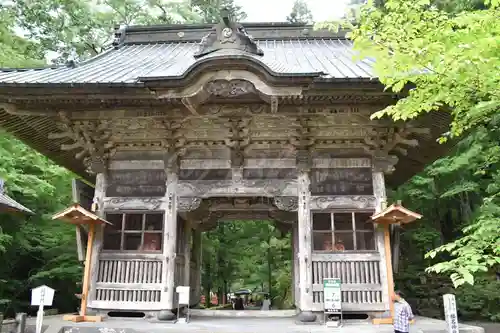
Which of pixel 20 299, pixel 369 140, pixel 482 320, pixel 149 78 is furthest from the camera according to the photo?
pixel 20 299

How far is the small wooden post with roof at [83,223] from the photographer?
7441mm

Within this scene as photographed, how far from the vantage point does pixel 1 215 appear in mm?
12398

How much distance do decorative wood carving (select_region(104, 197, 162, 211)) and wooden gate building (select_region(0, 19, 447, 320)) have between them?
2cm

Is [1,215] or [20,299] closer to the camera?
[1,215]

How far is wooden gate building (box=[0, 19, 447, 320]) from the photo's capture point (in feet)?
23.7

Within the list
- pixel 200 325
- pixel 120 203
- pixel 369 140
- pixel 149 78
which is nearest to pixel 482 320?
pixel 369 140

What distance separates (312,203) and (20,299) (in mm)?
10632

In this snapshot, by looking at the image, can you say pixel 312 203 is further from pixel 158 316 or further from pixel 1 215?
pixel 1 215

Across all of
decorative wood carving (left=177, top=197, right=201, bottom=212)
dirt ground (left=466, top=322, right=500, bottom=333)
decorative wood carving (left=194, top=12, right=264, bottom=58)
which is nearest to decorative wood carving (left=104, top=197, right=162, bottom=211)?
decorative wood carving (left=177, top=197, right=201, bottom=212)

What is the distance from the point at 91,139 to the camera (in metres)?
8.26

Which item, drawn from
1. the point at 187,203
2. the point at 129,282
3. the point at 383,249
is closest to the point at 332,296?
the point at 383,249

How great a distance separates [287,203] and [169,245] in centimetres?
241

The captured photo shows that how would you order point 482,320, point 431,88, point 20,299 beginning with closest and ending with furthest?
point 431,88, point 482,320, point 20,299

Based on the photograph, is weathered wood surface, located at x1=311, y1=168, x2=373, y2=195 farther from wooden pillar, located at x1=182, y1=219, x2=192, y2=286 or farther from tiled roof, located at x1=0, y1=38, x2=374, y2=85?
wooden pillar, located at x1=182, y1=219, x2=192, y2=286
